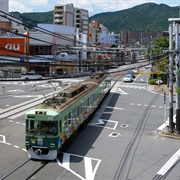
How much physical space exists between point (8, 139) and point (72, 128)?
3.85 metres

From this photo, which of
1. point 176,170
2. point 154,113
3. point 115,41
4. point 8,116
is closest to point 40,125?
point 176,170

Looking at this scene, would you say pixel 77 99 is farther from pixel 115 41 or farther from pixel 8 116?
pixel 115 41

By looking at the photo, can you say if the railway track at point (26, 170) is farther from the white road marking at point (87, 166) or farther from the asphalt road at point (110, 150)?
the white road marking at point (87, 166)

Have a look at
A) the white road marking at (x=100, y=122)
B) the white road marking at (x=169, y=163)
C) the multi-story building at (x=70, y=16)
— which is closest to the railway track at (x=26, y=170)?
the white road marking at (x=169, y=163)

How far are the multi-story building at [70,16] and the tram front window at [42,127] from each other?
3803 inches

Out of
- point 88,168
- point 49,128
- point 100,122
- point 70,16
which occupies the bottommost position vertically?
point 88,168

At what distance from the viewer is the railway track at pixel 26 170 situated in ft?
41.1

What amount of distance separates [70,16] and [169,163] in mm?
100395

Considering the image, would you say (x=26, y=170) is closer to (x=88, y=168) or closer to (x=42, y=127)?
(x=42, y=127)

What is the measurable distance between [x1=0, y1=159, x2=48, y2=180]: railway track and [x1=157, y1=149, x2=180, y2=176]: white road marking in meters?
4.96

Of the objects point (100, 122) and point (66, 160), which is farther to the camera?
point (100, 122)

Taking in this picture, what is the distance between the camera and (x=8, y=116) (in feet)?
77.9

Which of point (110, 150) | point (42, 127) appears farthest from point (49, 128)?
point (110, 150)

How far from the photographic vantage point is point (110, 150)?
16.1 m
